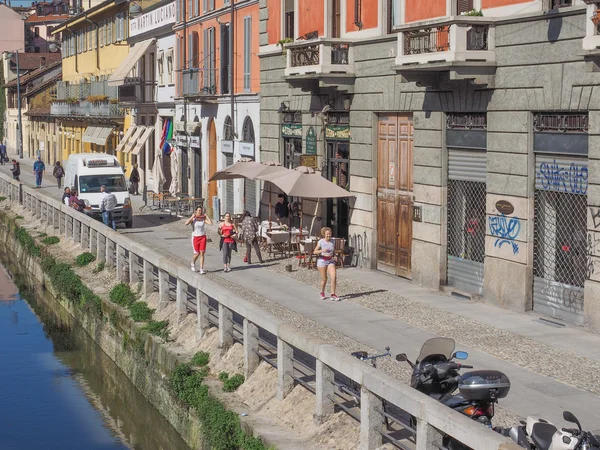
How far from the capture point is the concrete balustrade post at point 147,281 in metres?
19.9

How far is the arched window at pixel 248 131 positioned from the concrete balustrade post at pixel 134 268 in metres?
12.0

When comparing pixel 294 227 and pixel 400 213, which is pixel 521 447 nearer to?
pixel 400 213

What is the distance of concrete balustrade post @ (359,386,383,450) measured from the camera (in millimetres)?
10203

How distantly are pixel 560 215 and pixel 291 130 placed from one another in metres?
12.3

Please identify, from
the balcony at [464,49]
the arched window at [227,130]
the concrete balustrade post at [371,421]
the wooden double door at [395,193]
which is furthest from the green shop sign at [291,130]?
the concrete balustrade post at [371,421]

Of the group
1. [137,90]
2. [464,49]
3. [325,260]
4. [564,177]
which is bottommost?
[325,260]

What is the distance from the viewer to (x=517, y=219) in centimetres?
1889

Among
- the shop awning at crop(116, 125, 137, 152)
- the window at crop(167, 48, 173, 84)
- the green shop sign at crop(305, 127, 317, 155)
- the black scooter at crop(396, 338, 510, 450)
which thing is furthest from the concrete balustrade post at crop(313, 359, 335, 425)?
the shop awning at crop(116, 125, 137, 152)

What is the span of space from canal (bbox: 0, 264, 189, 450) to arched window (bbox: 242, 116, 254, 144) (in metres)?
10.1

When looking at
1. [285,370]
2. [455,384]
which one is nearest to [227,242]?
[285,370]

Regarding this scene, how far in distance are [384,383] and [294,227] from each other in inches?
776

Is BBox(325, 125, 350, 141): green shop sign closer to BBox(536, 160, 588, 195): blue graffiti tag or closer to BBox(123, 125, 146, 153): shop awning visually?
BBox(536, 160, 588, 195): blue graffiti tag

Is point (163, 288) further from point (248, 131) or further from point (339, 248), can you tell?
point (248, 131)

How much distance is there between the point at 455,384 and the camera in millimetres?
9781
